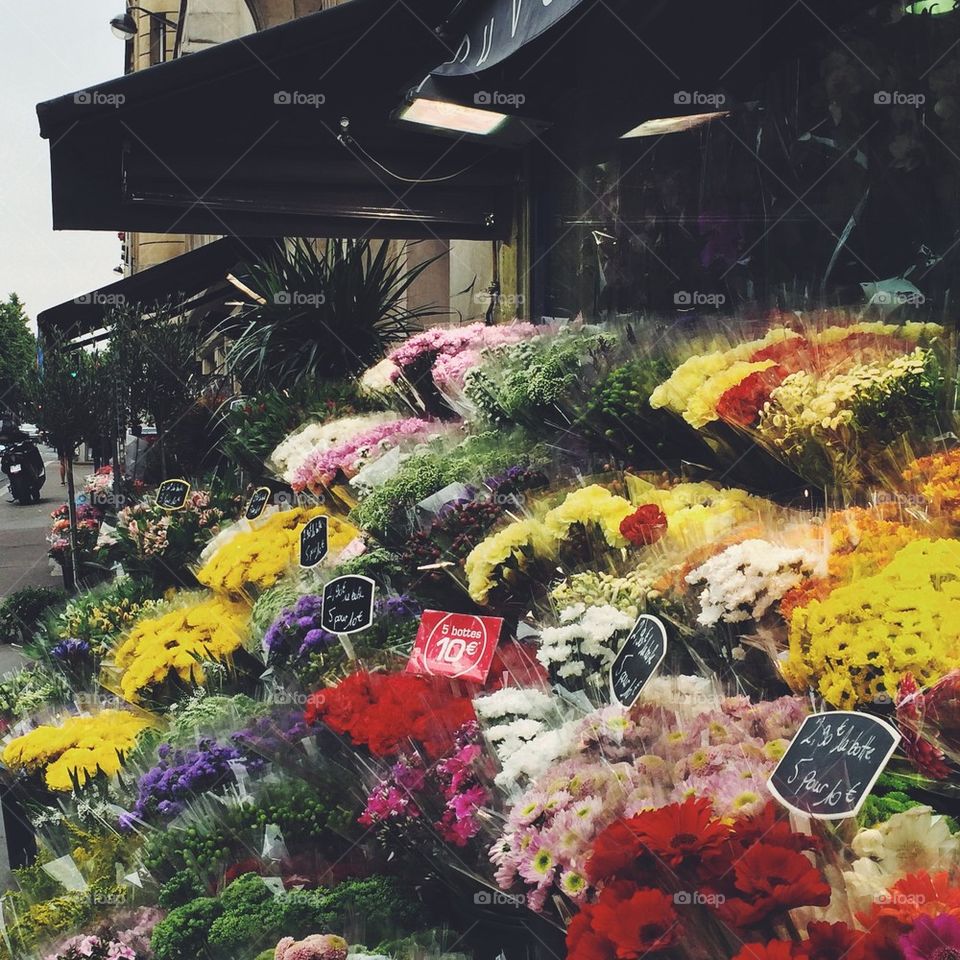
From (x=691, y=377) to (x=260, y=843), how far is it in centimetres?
170

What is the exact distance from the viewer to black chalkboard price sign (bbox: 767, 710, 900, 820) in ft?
5.41

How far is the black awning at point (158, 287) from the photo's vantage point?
41.0 ft

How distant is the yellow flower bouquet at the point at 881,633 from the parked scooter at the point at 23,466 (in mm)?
22502

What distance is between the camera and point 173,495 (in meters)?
6.13

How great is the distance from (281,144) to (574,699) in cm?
455

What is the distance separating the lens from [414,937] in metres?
2.31

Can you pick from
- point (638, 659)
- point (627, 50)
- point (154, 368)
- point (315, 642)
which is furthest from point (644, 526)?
point (154, 368)

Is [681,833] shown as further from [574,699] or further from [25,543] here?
[25,543]

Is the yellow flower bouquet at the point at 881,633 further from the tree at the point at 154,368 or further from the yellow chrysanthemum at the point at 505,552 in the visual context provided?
the tree at the point at 154,368

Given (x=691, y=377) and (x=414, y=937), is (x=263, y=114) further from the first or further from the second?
(x=414, y=937)

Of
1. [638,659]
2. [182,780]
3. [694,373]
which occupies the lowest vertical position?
[182,780]

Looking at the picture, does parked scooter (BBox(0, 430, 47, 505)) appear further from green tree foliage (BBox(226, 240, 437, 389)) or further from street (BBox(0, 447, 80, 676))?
green tree foliage (BBox(226, 240, 437, 389))

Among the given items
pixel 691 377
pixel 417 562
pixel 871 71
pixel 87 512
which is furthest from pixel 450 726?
pixel 87 512

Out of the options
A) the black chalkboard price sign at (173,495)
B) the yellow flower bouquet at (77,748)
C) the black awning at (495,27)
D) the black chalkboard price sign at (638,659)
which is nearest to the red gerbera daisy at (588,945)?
the black chalkboard price sign at (638,659)
